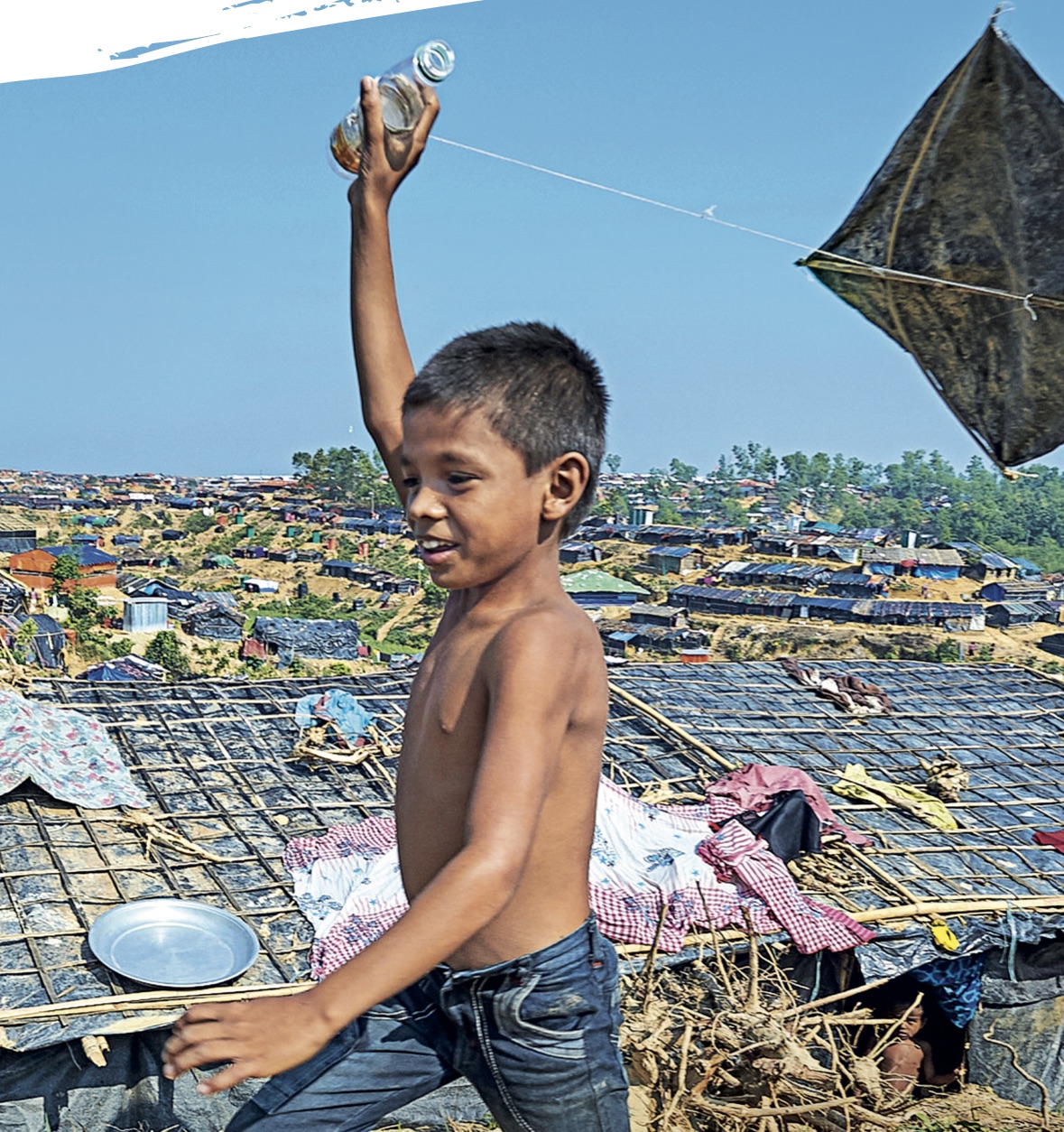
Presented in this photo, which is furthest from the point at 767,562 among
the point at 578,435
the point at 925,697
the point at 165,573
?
the point at 578,435

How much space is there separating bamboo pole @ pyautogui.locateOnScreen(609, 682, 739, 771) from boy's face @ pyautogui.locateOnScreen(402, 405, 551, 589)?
5.04m

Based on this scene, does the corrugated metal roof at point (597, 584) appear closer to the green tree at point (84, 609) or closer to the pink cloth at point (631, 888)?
the green tree at point (84, 609)

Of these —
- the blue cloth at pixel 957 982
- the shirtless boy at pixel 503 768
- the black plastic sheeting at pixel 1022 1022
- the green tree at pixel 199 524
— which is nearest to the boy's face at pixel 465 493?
the shirtless boy at pixel 503 768

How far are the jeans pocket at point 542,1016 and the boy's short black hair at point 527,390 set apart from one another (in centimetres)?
68

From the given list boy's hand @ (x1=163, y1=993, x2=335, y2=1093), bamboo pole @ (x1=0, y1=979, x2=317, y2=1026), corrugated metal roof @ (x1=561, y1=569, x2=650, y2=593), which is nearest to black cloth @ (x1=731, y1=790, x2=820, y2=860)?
bamboo pole @ (x1=0, y1=979, x2=317, y2=1026)

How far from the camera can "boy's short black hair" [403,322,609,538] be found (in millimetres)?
1496

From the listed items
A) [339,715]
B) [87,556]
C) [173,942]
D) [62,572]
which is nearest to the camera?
[173,942]

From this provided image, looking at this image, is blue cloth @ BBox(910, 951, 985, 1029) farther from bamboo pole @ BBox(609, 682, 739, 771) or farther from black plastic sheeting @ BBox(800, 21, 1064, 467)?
black plastic sheeting @ BBox(800, 21, 1064, 467)

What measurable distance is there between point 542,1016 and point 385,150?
53.0 inches

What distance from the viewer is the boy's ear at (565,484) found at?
1544mm

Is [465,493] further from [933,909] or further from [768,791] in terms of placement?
[768,791]

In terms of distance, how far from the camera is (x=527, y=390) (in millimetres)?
1512

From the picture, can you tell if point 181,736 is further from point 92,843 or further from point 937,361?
point 937,361

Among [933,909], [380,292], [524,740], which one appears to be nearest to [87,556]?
[933,909]
